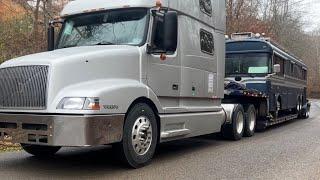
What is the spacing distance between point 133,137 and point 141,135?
21 cm

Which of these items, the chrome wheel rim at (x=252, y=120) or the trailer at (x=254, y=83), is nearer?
the trailer at (x=254, y=83)

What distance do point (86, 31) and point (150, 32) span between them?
124cm

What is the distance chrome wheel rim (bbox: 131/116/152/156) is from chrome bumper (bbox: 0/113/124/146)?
527mm

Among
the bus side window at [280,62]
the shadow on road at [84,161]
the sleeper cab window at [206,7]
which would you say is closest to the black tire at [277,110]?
the bus side window at [280,62]

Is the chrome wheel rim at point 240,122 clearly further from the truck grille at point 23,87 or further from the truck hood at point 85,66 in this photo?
the truck grille at point 23,87

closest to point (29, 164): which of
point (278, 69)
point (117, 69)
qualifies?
point (117, 69)

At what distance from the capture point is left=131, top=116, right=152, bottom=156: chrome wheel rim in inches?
302

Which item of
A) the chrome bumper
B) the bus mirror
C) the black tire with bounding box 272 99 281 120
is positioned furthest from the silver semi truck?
the black tire with bounding box 272 99 281 120

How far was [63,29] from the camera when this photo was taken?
29.9ft

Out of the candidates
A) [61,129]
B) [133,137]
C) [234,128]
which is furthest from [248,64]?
[61,129]

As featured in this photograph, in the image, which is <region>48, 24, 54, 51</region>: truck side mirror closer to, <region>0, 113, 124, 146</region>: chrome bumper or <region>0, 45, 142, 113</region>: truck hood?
<region>0, 45, 142, 113</region>: truck hood

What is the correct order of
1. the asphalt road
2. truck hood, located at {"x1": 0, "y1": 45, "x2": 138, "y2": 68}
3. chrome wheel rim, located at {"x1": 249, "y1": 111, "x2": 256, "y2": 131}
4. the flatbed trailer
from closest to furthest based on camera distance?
1. truck hood, located at {"x1": 0, "y1": 45, "x2": 138, "y2": 68}
2. the asphalt road
3. the flatbed trailer
4. chrome wheel rim, located at {"x1": 249, "y1": 111, "x2": 256, "y2": 131}

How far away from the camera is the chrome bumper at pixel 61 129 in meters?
6.61

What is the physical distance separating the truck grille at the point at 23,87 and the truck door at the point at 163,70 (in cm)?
195
